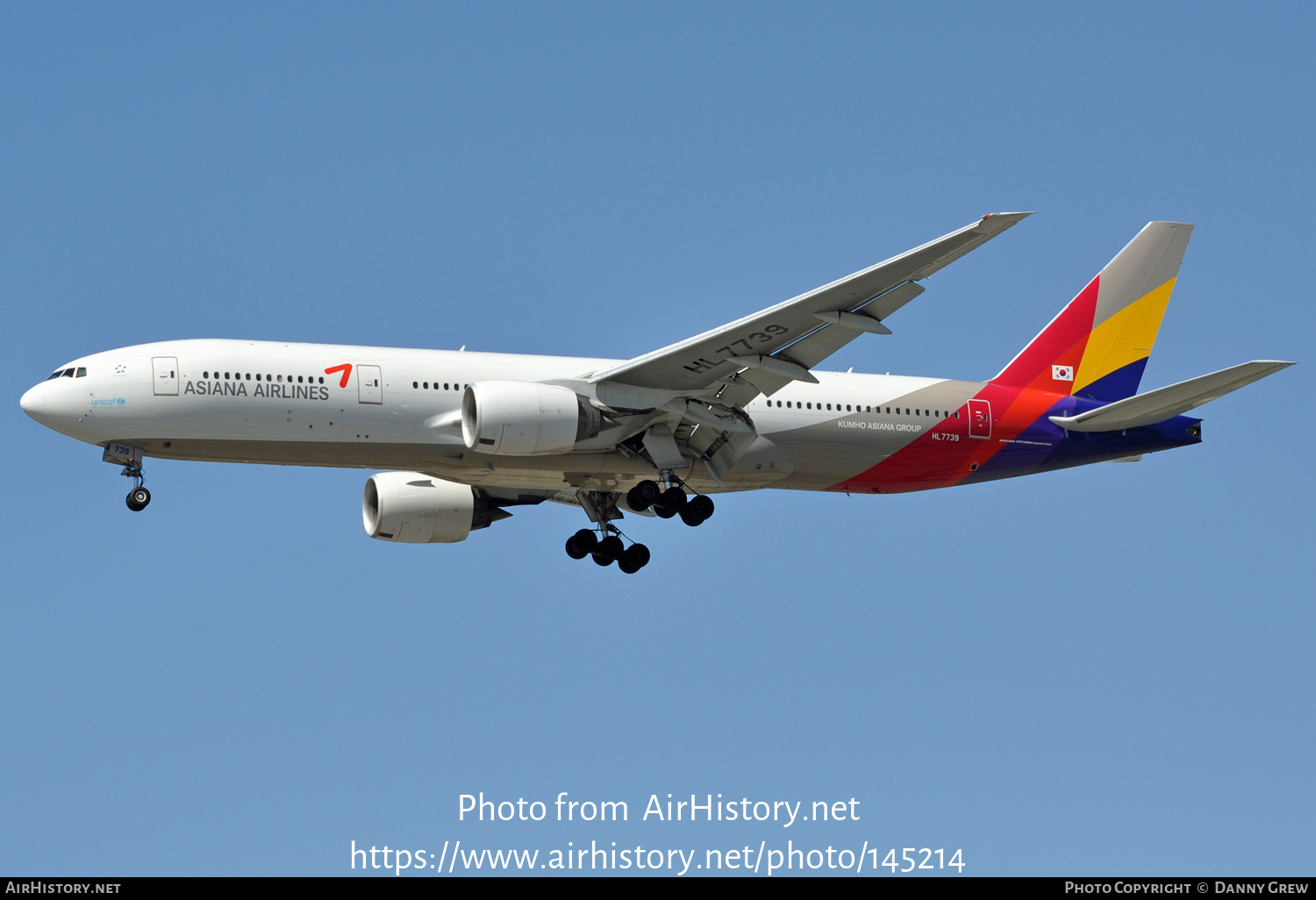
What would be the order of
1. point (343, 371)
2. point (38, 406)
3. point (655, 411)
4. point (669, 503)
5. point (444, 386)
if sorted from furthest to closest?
point (669, 503) → point (655, 411) → point (444, 386) → point (343, 371) → point (38, 406)

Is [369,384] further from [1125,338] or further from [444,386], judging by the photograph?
[1125,338]

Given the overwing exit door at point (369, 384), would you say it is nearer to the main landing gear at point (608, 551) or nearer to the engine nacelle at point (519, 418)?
the engine nacelle at point (519, 418)

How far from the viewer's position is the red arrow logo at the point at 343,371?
31094 mm

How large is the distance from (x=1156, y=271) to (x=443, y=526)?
59.6 ft

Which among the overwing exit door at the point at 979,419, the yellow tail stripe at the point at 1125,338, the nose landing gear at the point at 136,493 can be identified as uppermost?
the yellow tail stripe at the point at 1125,338

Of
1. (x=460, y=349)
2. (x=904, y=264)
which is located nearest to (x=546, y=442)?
(x=460, y=349)

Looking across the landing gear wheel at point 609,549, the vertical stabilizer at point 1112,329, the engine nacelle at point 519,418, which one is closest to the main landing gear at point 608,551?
the landing gear wheel at point 609,549

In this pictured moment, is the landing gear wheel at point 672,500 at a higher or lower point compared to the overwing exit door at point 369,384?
lower

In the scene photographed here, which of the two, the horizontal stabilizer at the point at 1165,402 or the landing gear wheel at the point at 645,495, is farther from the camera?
the landing gear wheel at the point at 645,495

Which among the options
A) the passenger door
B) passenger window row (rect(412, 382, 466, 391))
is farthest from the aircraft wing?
the passenger door

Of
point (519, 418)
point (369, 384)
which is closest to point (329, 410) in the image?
point (369, 384)

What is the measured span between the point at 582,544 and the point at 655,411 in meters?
5.37

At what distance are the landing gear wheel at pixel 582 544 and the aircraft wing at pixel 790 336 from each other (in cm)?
558

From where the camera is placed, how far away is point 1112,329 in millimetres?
37719
